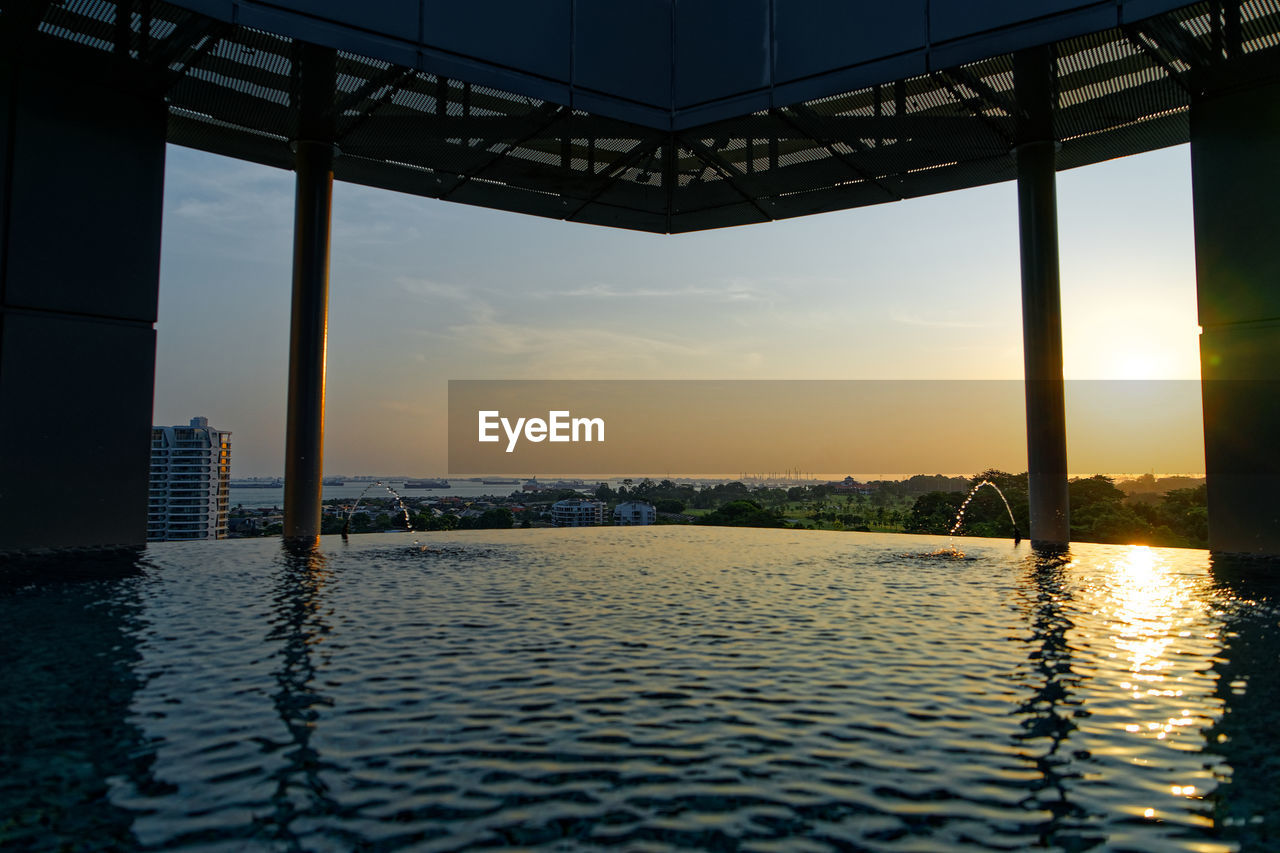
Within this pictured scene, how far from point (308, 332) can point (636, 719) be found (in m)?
14.1

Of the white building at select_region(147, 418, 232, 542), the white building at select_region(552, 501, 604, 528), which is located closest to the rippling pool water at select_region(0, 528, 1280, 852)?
the white building at select_region(552, 501, 604, 528)

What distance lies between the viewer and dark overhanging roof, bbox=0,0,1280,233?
13.0 metres

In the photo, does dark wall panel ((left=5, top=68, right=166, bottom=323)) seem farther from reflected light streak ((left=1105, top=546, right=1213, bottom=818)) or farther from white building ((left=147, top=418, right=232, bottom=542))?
reflected light streak ((left=1105, top=546, right=1213, bottom=818))

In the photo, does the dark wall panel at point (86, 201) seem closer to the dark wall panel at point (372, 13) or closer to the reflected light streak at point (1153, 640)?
the dark wall panel at point (372, 13)

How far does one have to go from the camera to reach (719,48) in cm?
1620

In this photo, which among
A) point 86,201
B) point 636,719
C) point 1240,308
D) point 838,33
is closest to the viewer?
point 636,719

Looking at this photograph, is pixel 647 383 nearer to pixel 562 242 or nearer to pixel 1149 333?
pixel 562 242

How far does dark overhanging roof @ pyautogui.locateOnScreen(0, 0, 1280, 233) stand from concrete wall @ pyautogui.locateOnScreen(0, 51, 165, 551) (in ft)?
2.99

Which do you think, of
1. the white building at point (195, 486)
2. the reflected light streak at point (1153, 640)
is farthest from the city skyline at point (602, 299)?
the reflected light streak at point (1153, 640)

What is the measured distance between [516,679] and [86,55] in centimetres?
1361

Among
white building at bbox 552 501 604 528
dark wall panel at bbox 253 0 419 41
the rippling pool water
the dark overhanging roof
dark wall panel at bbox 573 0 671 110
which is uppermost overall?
dark wall panel at bbox 573 0 671 110

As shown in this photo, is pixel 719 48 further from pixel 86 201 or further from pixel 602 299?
pixel 602 299

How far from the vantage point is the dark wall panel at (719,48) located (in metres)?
15.8

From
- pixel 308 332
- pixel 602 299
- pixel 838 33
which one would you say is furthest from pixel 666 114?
pixel 602 299
